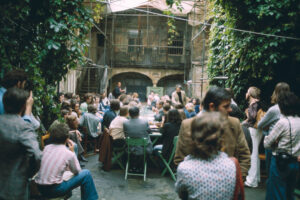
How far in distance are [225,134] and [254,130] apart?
248cm

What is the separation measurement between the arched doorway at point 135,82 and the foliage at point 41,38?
16809 millimetres

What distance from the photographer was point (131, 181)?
4.85m

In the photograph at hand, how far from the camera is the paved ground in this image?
414cm

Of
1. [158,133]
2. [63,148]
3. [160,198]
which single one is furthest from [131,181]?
[63,148]

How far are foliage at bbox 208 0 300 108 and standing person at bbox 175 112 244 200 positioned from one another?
3600 millimetres

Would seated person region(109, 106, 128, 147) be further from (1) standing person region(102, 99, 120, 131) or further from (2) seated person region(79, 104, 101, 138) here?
(2) seated person region(79, 104, 101, 138)

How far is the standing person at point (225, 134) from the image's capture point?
2.19 meters

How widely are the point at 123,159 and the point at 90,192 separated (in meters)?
2.64

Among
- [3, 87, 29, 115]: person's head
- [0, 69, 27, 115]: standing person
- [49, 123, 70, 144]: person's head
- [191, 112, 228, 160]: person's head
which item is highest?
[0, 69, 27, 115]: standing person

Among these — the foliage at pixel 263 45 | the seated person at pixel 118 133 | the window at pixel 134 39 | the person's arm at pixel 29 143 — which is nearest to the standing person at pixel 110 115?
the seated person at pixel 118 133

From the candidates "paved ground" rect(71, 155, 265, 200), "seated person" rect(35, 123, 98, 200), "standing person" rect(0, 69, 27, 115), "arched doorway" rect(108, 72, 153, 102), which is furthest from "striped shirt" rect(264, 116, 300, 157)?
"arched doorway" rect(108, 72, 153, 102)

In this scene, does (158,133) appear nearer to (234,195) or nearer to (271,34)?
(271,34)

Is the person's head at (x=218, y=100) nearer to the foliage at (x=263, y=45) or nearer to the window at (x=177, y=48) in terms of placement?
the foliage at (x=263, y=45)

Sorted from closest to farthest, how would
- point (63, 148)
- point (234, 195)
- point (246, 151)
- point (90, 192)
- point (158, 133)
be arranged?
point (234, 195) < point (246, 151) < point (63, 148) < point (90, 192) < point (158, 133)
